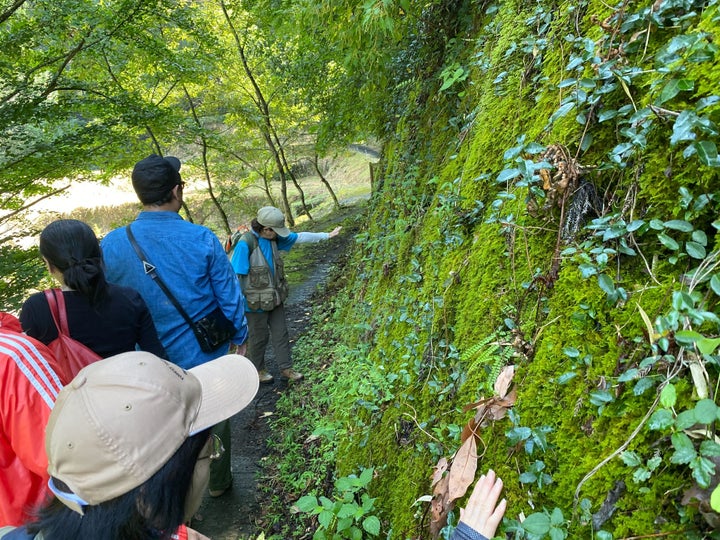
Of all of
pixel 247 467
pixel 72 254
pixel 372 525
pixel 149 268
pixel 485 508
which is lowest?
pixel 247 467

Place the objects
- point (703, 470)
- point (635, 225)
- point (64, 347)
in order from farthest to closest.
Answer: point (64, 347) → point (635, 225) → point (703, 470)

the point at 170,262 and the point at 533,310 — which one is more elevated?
the point at 170,262

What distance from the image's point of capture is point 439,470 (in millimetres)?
1833

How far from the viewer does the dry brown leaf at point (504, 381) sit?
5.60 ft

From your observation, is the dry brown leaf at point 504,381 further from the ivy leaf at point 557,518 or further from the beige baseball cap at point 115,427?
the beige baseball cap at point 115,427

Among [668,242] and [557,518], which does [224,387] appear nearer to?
[557,518]

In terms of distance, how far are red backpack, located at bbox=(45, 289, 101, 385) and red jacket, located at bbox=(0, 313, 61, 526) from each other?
16.3 inches

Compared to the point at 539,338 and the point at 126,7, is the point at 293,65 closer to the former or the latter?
the point at 126,7

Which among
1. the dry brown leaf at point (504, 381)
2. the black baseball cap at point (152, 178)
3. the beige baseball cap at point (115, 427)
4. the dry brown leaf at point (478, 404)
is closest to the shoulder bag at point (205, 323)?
the black baseball cap at point (152, 178)

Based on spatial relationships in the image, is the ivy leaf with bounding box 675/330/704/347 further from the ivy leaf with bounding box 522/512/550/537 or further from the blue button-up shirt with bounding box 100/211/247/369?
the blue button-up shirt with bounding box 100/211/247/369

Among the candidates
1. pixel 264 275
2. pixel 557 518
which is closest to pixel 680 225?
pixel 557 518

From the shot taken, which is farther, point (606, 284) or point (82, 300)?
point (82, 300)

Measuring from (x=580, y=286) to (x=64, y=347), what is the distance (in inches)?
101

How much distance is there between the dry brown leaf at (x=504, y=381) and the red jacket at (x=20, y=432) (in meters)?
1.91
